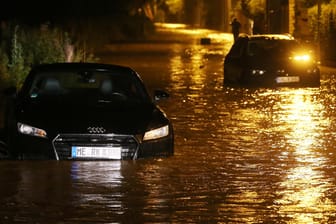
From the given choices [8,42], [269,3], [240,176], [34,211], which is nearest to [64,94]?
[240,176]

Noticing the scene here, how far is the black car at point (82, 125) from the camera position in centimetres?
1273

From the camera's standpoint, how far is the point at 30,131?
41.9 ft

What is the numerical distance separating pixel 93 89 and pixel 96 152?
178 cm

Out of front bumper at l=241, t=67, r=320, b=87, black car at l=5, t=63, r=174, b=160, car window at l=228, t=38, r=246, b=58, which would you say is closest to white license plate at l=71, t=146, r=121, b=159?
black car at l=5, t=63, r=174, b=160

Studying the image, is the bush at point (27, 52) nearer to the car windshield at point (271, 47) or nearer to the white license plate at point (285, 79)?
the car windshield at point (271, 47)

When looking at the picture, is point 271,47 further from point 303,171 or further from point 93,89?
point 303,171

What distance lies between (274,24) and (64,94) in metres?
38.7

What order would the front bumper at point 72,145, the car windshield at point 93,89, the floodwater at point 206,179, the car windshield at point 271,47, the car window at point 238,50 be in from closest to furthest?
1. the floodwater at point 206,179
2. the front bumper at point 72,145
3. the car windshield at point 93,89
4. the car windshield at point 271,47
5. the car window at point 238,50

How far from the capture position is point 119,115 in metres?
13.2

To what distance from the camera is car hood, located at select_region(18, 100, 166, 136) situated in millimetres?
12773

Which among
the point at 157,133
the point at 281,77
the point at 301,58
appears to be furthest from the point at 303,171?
the point at 301,58

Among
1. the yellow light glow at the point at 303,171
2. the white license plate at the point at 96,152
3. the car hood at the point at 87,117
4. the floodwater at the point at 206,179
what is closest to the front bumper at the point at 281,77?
the yellow light glow at the point at 303,171

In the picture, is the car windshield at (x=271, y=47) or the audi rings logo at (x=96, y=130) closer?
the audi rings logo at (x=96, y=130)

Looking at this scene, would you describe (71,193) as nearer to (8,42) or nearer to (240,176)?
(240,176)
